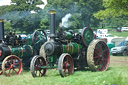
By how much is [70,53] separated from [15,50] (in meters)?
2.68

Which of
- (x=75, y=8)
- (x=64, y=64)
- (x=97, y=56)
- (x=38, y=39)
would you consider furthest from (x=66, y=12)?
(x=64, y=64)

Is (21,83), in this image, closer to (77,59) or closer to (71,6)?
(77,59)

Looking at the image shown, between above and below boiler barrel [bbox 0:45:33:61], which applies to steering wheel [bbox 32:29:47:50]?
above

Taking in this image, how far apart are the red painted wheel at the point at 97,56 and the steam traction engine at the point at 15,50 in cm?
297

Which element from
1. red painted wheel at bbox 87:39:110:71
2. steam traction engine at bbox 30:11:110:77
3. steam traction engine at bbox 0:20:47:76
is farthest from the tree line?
red painted wheel at bbox 87:39:110:71

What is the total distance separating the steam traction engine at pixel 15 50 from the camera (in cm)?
1009

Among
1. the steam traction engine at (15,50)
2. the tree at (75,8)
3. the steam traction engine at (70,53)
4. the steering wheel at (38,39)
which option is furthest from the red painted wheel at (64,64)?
the tree at (75,8)

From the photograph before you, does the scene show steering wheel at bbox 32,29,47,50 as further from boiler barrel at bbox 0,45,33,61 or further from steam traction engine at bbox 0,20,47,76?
boiler barrel at bbox 0,45,33,61

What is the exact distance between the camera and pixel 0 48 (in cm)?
1044

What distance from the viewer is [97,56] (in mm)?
9945

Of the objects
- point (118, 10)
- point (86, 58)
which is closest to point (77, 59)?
point (86, 58)

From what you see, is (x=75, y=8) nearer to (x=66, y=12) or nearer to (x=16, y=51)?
(x=66, y=12)

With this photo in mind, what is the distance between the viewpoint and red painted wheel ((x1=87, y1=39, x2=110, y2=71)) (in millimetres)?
9453

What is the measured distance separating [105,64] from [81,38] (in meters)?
1.49
